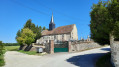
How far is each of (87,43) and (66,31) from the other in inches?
738

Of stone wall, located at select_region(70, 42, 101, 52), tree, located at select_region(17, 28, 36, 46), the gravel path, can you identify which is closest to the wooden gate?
stone wall, located at select_region(70, 42, 101, 52)

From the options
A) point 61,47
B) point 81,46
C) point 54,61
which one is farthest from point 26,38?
point 54,61

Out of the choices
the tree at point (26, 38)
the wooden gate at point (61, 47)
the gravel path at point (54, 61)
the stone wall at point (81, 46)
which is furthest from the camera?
the tree at point (26, 38)

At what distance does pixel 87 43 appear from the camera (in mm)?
24094

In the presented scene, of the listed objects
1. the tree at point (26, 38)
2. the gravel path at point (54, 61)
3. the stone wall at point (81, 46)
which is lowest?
the gravel path at point (54, 61)

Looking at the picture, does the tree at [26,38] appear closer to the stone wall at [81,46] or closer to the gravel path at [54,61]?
the gravel path at [54,61]

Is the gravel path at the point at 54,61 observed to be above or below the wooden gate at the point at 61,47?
below

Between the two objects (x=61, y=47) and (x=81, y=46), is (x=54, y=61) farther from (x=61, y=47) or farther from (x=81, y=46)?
(x=81, y=46)

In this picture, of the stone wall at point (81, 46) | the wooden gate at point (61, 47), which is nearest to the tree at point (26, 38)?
the wooden gate at point (61, 47)

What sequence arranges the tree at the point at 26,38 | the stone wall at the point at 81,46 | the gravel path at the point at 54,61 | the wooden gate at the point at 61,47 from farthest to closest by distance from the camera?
the tree at the point at 26,38, the stone wall at the point at 81,46, the wooden gate at the point at 61,47, the gravel path at the point at 54,61

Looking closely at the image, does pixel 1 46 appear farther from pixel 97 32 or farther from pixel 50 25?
pixel 50 25

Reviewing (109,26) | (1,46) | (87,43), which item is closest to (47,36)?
(87,43)

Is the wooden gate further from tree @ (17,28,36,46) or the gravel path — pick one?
tree @ (17,28,36,46)

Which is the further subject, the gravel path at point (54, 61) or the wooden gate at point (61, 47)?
the wooden gate at point (61, 47)
